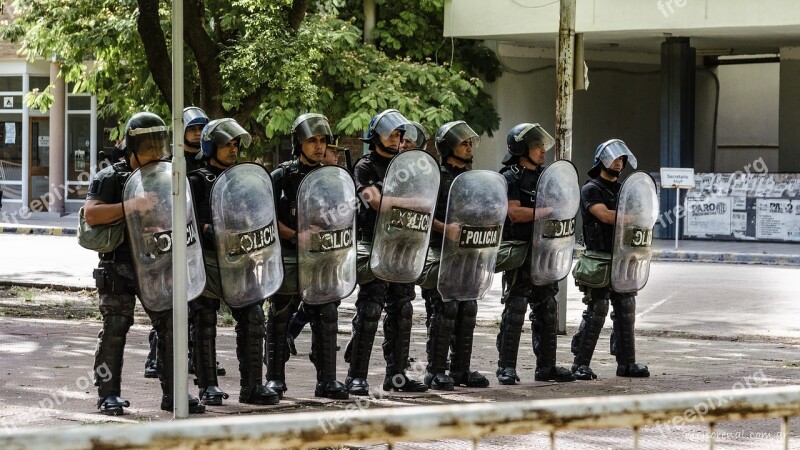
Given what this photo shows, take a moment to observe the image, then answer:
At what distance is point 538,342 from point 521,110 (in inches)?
657

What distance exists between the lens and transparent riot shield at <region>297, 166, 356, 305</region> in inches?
299

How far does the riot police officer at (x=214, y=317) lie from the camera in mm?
7449

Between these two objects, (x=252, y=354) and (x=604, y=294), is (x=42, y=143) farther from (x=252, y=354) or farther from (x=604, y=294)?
(x=252, y=354)

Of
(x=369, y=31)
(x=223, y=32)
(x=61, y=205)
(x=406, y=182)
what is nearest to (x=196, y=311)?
(x=406, y=182)

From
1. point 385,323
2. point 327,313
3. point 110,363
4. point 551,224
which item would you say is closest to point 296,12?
point 551,224

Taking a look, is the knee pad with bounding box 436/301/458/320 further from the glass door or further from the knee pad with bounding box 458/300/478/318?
the glass door

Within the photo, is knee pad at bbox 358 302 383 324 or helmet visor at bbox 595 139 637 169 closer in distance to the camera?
knee pad at bbox 358 302 383 324

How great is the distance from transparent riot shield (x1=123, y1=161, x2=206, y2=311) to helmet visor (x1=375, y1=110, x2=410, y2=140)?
1528mm

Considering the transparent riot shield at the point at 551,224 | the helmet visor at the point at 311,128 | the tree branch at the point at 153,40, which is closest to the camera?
the helmet visor at the point at 311,128

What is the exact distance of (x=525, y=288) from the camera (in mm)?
8695

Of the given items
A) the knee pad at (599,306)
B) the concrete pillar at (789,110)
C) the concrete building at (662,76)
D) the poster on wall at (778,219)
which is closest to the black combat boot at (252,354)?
the knee pad at (599,306)

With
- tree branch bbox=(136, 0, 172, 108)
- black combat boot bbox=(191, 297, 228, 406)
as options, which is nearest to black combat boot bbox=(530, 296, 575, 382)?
black combat boot bbox=(191, 297, 228, 406)

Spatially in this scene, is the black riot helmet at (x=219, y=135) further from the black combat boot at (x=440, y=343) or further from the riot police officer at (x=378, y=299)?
the black combat boot at (x=440, y=343)

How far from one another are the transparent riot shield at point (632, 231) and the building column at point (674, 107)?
14276 millimetres
